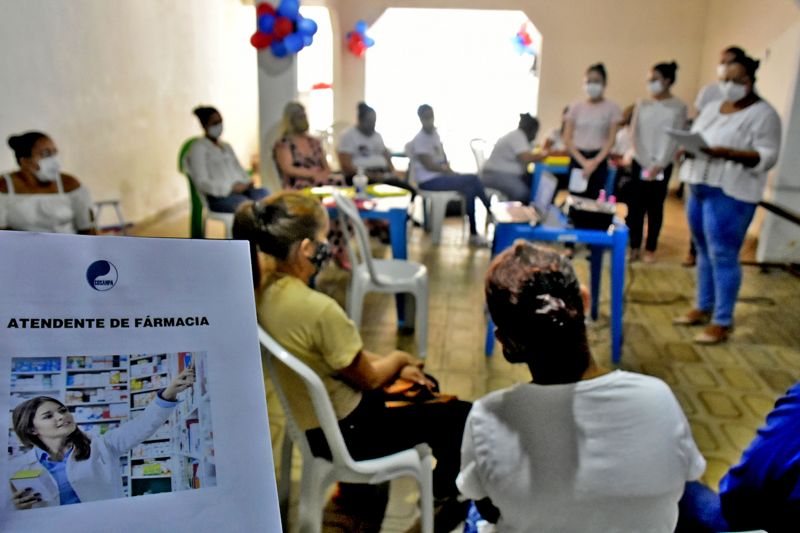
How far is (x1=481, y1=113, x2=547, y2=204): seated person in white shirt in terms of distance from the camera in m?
5.33

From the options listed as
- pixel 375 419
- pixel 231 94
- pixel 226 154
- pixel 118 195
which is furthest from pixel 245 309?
pixel 231 94

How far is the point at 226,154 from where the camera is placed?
4.55m

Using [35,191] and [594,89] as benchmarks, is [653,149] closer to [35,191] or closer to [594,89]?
[594,89]

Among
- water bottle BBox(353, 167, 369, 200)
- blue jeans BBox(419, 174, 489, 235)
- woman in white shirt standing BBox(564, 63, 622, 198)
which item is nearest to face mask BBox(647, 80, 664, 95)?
woman in white shirt standing BBox(564, 63, 622, 198)

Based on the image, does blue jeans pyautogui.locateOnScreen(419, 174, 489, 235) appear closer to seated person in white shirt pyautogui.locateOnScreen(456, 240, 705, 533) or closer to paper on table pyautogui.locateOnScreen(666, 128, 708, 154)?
paper on table pyautogui.locateOnScreen(666, 128, 708, 154)

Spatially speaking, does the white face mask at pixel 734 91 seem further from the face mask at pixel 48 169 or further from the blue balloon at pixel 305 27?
the face mask at pixel 48 169

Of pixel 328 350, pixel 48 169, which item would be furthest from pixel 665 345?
pixel 48 169

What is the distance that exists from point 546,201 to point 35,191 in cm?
244

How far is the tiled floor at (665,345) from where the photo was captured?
264 cm

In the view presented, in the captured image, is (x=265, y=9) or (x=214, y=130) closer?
(x=214, y=130)

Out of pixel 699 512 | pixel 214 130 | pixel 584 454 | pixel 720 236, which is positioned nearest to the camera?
pixel 584 454

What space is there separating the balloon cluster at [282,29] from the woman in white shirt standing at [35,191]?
2.21 metres

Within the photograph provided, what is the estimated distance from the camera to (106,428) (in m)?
0.57

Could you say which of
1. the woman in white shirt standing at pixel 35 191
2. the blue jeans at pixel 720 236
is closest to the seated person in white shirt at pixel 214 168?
the woman in white shirt standing at pixel 35 191
